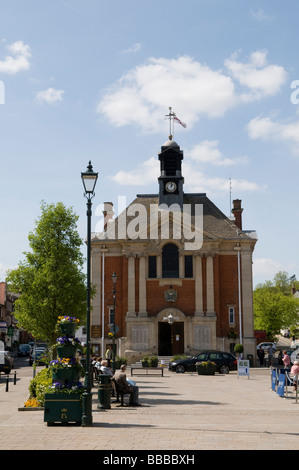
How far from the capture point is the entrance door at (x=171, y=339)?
156 ft

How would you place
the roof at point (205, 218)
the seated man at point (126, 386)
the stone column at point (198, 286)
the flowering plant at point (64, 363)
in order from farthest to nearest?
the roof at point (205, 218) < the stone column at point (198, 286) < the seated man at point (126, 386) < the flowering plant at point (64, 363)

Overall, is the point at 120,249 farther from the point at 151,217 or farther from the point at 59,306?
the point at 59,306

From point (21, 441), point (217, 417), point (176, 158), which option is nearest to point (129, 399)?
point (217, 417)

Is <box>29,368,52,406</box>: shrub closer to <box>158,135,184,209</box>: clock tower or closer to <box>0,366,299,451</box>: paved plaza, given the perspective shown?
<box>0,366,299,451</box>: paved plaza

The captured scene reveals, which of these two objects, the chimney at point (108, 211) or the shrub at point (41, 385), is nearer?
the shrub at point (41, 385)

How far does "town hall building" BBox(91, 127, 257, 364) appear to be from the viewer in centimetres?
4753

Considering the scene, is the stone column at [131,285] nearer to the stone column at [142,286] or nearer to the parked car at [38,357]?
the stone column at [142,286]

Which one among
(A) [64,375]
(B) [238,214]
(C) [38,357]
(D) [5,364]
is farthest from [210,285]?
(A) [64,375]

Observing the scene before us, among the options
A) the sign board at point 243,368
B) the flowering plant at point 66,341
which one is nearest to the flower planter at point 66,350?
the flowering plant at point 66,341

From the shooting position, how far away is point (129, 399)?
19078 millimetres

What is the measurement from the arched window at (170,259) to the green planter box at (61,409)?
3453cm

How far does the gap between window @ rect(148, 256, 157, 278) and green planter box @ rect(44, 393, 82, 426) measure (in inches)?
1354

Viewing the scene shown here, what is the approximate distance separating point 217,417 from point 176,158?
130 feet

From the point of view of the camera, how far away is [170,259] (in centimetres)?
4894
